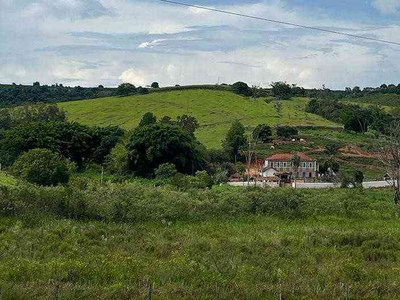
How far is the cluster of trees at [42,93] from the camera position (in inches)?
4684

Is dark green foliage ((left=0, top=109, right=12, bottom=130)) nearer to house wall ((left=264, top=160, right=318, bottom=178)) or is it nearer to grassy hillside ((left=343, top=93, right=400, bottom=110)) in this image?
house wall ((left=264, top=160, right=318, bottom=178))

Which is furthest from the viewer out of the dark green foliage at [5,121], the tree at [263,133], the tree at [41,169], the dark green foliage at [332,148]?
the dark green foliage at [5,121]

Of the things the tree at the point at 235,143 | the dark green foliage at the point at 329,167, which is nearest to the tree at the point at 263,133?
the tree at the point at 235,143

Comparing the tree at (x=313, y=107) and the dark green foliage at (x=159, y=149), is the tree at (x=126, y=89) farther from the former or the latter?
the dark green foliage at (x=159, y=149)

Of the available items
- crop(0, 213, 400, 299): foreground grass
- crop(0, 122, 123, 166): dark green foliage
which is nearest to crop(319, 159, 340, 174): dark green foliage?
crop(0, 122, 123, 166): dark green foliage

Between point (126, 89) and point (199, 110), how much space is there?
21.1 m

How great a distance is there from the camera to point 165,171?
165 feet

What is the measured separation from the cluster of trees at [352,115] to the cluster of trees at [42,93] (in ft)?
137

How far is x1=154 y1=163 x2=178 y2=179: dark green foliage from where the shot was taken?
163 ft

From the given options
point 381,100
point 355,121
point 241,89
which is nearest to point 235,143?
point 355,121

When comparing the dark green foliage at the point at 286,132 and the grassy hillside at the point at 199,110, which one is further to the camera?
the grassy hillside at the point at 199,110

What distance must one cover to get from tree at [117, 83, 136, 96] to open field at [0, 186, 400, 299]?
80567 mm

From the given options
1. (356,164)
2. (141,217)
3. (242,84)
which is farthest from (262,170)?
(242,84)

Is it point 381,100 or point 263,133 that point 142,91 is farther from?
point 381,100
